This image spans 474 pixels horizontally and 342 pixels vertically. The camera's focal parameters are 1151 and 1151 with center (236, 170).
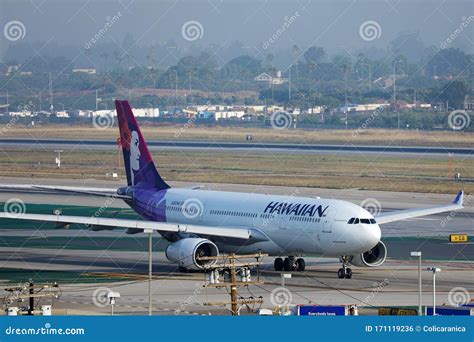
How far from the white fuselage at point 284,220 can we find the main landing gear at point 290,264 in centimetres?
74

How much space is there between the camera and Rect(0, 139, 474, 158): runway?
14338 cm

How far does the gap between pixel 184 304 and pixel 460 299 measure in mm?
11516

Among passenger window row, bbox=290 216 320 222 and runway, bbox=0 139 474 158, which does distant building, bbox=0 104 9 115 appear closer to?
runway, bbox=0 139 474 158

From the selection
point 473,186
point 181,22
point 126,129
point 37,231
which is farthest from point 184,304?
point 181,22

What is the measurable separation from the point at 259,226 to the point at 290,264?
2452mm

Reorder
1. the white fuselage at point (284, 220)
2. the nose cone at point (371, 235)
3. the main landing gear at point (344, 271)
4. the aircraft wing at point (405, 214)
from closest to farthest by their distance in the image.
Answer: the nose cone at point (371, 235)
the white fuselage at point (284, 220)
the main landing gear at point (344, 271)
the aircraft wing at point (405, 214)

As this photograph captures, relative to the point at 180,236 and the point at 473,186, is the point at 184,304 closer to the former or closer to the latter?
the point at 180,236

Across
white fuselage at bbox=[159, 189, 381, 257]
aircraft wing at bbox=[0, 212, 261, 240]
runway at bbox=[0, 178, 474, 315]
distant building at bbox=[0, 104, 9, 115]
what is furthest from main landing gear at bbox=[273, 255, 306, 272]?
distant building at bbox=[0, 104, 9, 115]

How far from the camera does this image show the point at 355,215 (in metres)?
54.1

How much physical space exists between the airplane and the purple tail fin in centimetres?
174

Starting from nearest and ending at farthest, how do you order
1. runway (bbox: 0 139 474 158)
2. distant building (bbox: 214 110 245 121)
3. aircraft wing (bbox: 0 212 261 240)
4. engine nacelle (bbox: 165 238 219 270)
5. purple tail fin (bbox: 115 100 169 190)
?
engine nacelle (bbox: 165 238 219 270) → aircraft wing (bbox: 0 212 261 240) → purple tail fin (bbox: 115 100 169 190) → runway (bbox: 0 139 474 158) → distant building (bbox: 214 110 245 121)

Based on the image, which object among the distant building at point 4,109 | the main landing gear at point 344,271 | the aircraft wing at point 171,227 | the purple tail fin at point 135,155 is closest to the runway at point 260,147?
the distant building at point 4,109

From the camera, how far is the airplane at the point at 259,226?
54.2 m

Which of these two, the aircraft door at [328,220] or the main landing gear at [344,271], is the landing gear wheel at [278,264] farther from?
the aircraft door at [328,220]
